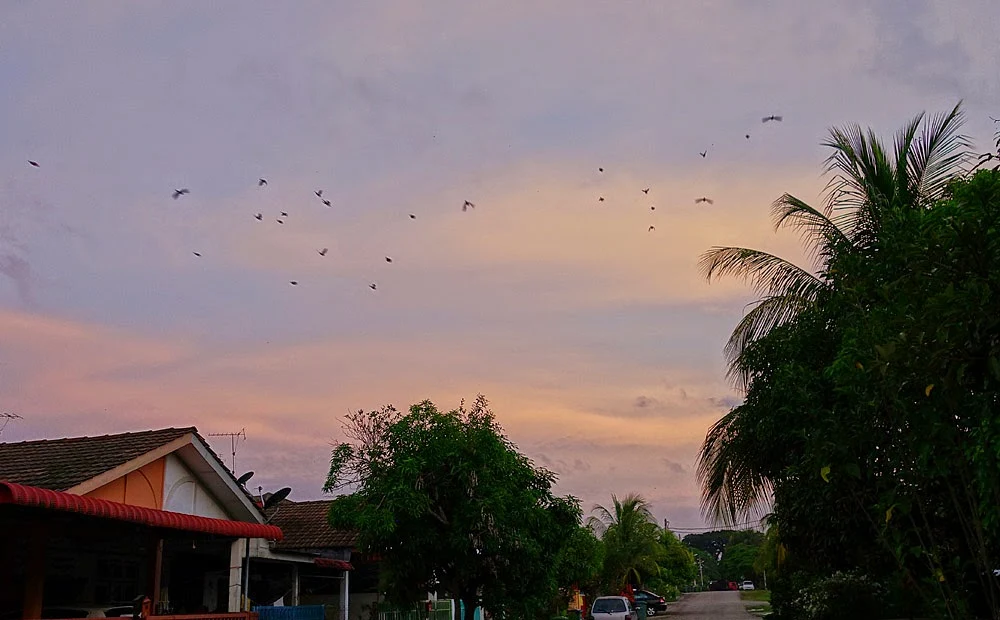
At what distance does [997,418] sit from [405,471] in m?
13.1

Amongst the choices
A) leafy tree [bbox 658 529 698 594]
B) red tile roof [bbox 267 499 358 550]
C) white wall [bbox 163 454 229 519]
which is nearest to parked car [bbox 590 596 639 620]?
red tile roof [bbox 267 499 358 550]

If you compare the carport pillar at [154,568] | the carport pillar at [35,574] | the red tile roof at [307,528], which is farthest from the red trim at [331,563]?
the carport pillar at [35,574]

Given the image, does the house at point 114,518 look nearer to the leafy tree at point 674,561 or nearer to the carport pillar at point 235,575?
the carport pillar at point 235,575

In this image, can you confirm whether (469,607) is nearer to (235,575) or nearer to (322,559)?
(235,575)

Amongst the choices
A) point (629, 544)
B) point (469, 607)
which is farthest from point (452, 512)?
point (629, 544)

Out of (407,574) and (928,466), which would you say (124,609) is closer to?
(407,574)

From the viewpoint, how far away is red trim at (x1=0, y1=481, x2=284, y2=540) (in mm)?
11004

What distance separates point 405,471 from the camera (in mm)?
18156

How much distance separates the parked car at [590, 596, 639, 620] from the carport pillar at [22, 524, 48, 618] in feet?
80.9

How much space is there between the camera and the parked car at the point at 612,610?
1353 inches

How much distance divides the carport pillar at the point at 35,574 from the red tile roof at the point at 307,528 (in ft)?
28.1

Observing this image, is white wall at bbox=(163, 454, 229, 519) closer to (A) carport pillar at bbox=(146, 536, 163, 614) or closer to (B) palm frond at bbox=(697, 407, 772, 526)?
(A) carport pillar at bbox=(146, 536, 163, 614)

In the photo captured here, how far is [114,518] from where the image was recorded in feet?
41.2

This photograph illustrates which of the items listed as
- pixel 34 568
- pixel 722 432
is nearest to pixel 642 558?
pixel 722 432
